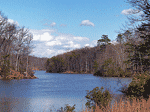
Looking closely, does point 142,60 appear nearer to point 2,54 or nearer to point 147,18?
point 147,18

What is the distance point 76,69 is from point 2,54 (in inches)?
2286

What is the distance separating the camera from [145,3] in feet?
49.3

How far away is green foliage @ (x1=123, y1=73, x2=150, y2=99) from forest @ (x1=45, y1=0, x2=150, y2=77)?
0.87 metres

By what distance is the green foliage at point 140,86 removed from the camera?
13.4 m

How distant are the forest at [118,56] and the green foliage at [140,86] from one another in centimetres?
87

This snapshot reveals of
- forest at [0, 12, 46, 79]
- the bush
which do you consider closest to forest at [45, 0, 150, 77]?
the bush

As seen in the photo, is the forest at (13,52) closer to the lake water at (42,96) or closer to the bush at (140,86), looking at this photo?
the lake water at (42,96)

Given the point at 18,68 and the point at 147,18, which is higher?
the point at 147,18

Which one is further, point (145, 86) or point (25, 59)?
point (25, 59)

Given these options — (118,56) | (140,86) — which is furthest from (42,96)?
(118,56)

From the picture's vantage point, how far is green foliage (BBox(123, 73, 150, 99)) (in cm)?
1343

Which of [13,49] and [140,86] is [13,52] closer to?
[13,49]

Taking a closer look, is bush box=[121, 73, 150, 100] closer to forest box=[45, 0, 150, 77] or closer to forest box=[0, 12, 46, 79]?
forest box=[45, 0, 150, 77]

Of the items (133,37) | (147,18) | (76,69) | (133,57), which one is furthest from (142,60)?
(76,69)
